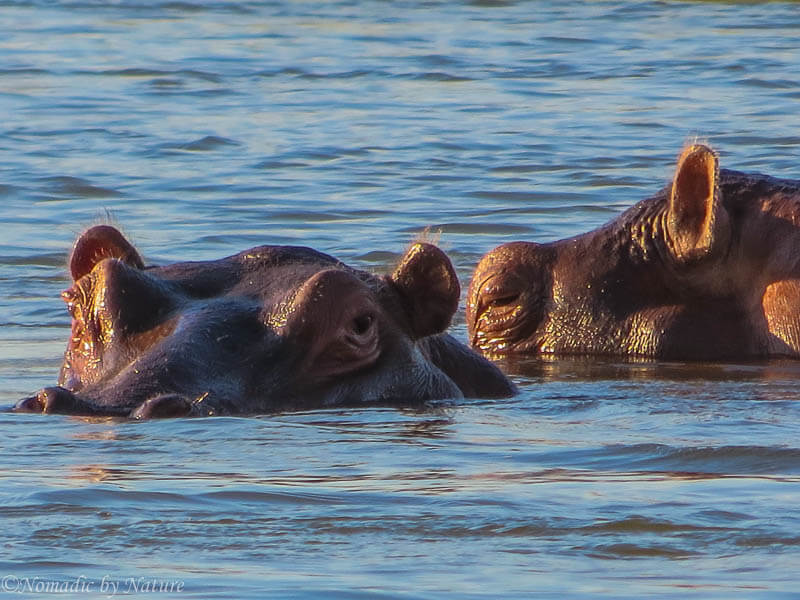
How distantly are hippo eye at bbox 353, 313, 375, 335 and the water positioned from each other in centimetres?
25

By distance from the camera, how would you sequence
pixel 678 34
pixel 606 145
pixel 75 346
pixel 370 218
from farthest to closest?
pixel 678 34 → pixel 606 145 → pixel 370 218 → pixel 75 346

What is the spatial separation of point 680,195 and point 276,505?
3454 millimetres

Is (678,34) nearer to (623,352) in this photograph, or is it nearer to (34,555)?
(623,352)

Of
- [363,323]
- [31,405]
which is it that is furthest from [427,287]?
[31,405]

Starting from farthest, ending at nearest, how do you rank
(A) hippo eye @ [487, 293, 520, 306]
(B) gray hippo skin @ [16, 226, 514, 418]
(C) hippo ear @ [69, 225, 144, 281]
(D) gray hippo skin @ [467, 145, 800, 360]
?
(A) hippo eye @ [487, 293, 520, 306]
(D) gray hippo skin @ [467, 145, 800, 360]
(C) hippo ear @ [69, 225, 144, 281]
(B) gray hippo skin @ [16, 226, 514, 418]

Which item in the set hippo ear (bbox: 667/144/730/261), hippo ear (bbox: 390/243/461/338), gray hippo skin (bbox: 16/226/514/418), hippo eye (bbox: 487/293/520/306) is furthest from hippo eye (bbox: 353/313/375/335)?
hippo eye (bbox: 487/293/520/306)

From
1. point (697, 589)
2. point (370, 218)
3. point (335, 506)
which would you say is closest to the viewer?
point (697, 589)

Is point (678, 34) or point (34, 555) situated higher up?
point (678, 34)

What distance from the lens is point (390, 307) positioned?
675cm

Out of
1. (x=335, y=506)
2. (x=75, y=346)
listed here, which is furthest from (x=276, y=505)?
(x=75, y=346)

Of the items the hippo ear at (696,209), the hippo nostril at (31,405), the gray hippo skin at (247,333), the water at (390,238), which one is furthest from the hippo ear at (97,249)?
the hippo ear at (696,209)

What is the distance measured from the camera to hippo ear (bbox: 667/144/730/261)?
26.2 ft

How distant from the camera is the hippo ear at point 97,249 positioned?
6977 mm

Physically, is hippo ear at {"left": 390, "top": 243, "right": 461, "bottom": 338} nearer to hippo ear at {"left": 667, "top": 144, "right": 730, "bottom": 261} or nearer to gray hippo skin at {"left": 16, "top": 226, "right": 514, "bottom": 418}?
gray hippo skin at {"left": 16, "top": 226, "right": 514, "bottom": 418}
